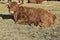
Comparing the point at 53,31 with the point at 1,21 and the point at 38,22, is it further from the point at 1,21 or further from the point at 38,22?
the point at 1,21

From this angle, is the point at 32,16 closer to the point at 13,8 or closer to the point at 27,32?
the point at 13,8

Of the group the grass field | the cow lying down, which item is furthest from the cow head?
the grass field

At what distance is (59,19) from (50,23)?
2.03 meters

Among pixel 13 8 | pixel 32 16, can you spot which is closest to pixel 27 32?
pixel 32 16

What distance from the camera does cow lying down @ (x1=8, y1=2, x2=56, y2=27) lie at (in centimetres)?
1064

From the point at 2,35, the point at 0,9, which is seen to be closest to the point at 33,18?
the point at 2,35

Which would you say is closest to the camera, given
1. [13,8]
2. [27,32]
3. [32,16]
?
[27,32]

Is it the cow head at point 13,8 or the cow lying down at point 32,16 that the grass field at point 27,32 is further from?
the cow head at point 13,8

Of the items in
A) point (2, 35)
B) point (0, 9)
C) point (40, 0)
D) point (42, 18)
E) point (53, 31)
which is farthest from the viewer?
point (40, 0)

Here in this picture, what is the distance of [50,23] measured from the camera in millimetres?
10758

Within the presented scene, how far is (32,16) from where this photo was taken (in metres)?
10.8

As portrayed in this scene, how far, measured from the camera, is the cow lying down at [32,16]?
1064cm

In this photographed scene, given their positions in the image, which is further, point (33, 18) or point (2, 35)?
point (33, 18)

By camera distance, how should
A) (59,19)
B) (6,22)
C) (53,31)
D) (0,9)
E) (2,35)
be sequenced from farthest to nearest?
(0,9)
(59,19)
(6,22)
(53,31)
(2,35)
